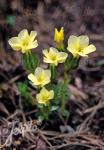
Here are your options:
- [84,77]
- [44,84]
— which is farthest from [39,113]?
[84,77]

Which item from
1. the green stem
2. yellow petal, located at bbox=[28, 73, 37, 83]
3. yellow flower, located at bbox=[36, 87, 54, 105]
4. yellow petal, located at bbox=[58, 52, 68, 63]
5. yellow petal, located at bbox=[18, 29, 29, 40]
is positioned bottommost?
yellow flower, located at bbox=[36, 87, 54, 105]

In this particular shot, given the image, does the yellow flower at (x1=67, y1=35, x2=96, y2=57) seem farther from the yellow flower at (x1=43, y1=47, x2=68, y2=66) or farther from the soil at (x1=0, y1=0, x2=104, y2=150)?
the soil at (x1=0, y1=0, x2=104, y2=150)

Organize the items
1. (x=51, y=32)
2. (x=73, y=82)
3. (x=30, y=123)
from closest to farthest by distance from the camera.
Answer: (x=30, y=123)
(x=73, y=82)
(x=51, y=32)

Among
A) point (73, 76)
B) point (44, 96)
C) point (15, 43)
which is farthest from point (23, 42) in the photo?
point (73, 76)

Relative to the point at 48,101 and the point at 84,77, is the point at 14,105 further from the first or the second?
the point at 84,77

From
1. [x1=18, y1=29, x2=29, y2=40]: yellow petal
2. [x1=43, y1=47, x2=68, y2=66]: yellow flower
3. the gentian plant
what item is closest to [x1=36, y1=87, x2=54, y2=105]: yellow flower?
the gentian plant

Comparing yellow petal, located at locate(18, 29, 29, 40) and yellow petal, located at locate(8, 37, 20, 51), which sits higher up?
yellow petal, located at locate(18, 29, 29, 40)

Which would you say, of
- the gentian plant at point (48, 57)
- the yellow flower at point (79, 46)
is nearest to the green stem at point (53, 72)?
the gentian plant at point (48, 57)
